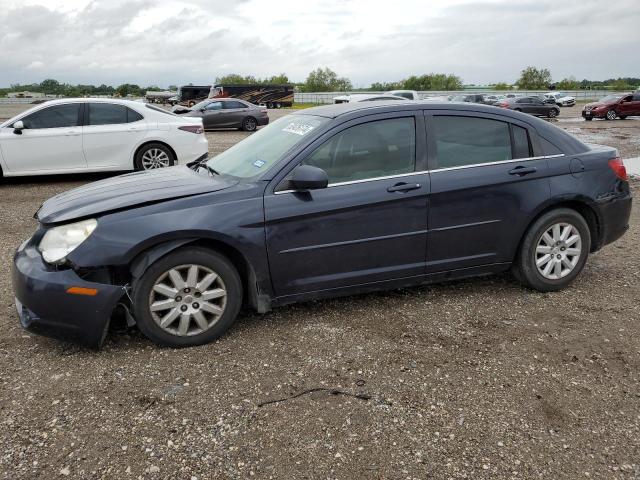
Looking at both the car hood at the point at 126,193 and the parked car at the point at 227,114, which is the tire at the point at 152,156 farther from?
the parked car at the point at 227,114

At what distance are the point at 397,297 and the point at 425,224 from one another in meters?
0.76

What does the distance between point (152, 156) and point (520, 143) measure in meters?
7.35

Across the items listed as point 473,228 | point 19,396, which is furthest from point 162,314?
point 473,228

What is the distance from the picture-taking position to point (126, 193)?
3873mm

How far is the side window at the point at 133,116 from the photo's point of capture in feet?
32.7

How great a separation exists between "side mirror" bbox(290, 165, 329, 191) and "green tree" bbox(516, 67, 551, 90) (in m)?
116

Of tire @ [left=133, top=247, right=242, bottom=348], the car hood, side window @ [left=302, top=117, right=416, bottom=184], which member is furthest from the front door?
the car hood

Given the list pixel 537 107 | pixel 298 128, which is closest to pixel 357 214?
pixel 298 128

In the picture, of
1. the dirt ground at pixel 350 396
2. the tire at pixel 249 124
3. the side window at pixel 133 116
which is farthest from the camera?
the tire at pixel 249 124

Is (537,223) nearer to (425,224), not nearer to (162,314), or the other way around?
(425,224)

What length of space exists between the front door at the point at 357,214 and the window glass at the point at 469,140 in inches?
7.1

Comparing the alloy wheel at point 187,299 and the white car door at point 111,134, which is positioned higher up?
the white car door at point 111,134

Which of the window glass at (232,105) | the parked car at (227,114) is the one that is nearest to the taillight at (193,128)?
the parked car at (227,114)

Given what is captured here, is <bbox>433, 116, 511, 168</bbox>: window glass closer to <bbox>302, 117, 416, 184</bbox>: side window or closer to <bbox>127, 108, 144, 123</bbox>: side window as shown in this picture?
<bbox>302, 117, 416, 184</bbox>: side window
